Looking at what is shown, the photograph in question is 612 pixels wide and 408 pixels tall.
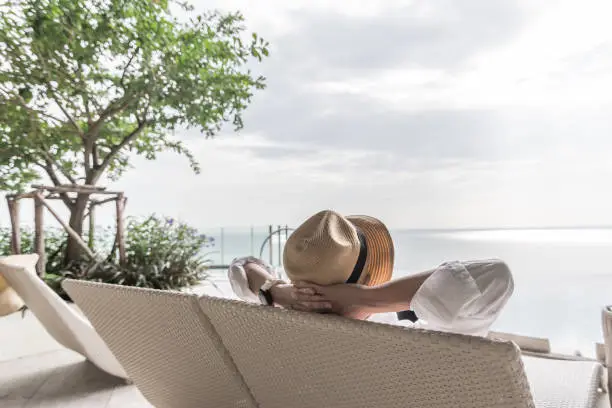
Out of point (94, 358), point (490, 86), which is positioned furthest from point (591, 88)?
point (94, 358)

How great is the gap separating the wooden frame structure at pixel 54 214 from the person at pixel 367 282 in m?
4.49

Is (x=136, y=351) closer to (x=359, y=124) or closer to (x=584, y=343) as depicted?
(x=584, y=343)

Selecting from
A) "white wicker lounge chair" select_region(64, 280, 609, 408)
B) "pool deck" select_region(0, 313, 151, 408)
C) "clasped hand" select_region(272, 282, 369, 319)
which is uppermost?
"clasped hand" select_region(272, 282, 369, 319)

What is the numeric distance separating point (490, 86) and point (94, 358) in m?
26.1

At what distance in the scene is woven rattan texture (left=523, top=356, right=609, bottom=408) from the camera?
112 cm

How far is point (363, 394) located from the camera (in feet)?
2.82

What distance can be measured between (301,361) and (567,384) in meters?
0.76

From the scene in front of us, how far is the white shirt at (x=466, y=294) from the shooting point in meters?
0.69

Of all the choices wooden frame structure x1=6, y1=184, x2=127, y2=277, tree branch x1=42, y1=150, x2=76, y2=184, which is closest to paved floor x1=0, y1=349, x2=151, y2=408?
wooden frame structure x1=6, y1=184, x2=127, y2=277

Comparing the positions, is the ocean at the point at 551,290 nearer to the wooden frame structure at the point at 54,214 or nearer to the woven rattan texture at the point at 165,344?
the woven rattan texture at the point at 165,344

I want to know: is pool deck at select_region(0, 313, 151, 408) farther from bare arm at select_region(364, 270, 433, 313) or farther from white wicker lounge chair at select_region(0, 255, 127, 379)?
bare arm at select_region(364, 270, 433, 313)

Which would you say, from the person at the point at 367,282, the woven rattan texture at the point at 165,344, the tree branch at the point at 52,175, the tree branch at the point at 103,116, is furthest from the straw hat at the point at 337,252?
the tree branch at the point at 52,175

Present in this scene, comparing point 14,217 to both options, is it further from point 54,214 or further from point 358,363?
point 358,363

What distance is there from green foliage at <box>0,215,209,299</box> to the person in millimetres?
4574
